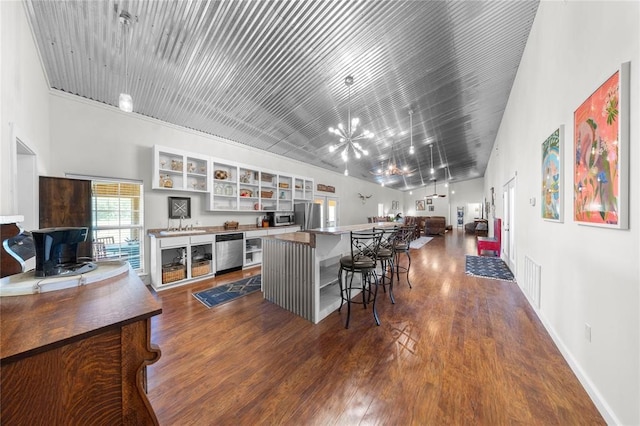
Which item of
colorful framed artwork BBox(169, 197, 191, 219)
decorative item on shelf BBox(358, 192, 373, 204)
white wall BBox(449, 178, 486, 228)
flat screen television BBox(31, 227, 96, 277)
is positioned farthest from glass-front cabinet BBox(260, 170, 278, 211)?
white wall BBox(449, 178, 486, 228)

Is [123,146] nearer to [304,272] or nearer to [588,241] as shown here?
[304,272]

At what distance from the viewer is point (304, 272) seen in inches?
102

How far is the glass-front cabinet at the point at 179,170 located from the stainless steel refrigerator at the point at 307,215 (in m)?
2.55

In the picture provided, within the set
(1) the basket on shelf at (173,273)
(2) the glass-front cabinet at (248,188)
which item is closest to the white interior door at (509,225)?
(2) the glass-front cabinet at (248,188)

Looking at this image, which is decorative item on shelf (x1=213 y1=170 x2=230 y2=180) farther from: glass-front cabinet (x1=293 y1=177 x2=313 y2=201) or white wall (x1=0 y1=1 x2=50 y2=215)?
white wall (x1=0 y1=1 x2=50 y2=215)

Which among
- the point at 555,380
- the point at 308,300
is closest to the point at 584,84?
the point at 555,380

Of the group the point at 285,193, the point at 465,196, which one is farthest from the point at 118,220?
the point at 465,196

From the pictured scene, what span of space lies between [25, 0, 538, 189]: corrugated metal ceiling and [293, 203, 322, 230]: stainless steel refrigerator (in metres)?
2.21

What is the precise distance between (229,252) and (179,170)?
6.00ft

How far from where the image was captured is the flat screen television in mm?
1149

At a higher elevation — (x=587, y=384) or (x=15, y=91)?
(x=15, y=91)

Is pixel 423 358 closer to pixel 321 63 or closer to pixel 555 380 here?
pixel 555 380

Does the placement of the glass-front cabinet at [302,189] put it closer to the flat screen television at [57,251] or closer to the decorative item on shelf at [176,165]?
the decorative item on shelf at [176,165]

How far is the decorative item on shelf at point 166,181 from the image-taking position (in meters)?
3.88
